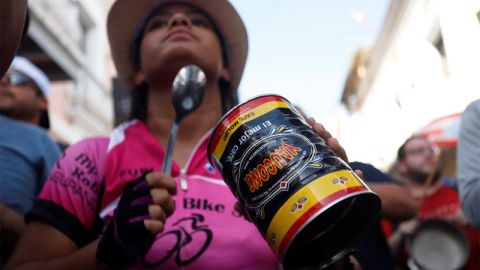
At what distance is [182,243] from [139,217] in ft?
0.57

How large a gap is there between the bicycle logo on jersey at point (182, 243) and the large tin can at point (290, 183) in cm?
24

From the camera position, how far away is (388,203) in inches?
40.3

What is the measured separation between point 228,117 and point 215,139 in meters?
0.04

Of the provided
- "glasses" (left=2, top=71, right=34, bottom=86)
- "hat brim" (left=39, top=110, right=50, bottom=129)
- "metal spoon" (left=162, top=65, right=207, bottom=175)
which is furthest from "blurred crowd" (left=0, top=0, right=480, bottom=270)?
"hat brim" (left=39, top=110, right=50, bottom=129)

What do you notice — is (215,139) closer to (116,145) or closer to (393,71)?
(116,145)

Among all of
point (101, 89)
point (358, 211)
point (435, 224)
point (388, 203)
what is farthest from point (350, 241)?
point (101, 89)

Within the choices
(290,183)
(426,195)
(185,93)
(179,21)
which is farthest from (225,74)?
(426,195)

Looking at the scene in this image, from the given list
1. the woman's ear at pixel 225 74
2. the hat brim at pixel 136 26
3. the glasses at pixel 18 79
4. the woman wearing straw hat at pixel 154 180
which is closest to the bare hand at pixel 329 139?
the woman wearing straw hat at pixel 154 180

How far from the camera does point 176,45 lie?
3.41 ft

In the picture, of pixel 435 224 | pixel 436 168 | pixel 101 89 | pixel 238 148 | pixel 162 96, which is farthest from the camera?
pixel 101 89

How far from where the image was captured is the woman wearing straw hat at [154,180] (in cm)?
77

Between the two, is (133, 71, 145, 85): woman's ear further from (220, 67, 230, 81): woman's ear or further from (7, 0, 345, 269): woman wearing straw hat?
(220, 67, 230, 81): woman's ear

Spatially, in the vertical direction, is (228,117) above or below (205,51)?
below

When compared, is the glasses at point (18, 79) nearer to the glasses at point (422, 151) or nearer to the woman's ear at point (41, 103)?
the woman's ear at point (41, 103)
